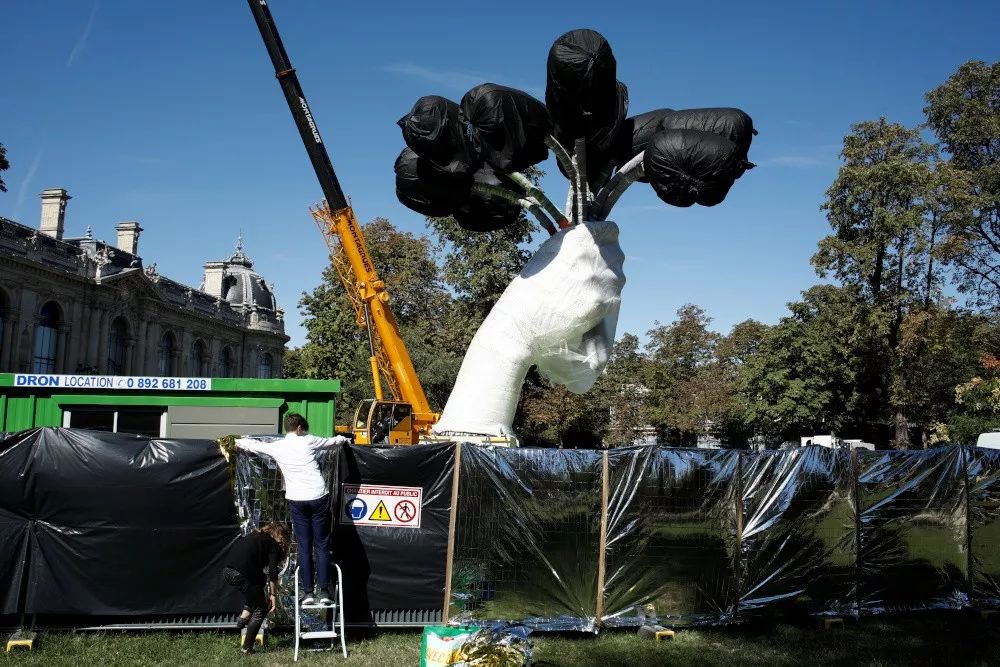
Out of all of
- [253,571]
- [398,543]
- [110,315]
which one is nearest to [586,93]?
[398,543]

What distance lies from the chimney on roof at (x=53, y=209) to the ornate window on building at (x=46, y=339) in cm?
910

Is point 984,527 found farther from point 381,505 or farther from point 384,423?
point 384,423

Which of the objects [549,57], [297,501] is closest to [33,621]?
[297,501]

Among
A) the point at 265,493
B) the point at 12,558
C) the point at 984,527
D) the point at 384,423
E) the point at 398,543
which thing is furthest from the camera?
the point at 384,423

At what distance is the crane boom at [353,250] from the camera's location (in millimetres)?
16797

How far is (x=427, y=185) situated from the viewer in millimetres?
11750

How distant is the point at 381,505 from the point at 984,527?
7.02m

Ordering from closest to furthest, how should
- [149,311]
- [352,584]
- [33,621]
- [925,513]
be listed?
[33,621] → [352,584] → [925,513] → [149,311]

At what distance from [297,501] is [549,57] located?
5965mm

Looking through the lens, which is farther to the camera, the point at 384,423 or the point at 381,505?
the point at 384,423

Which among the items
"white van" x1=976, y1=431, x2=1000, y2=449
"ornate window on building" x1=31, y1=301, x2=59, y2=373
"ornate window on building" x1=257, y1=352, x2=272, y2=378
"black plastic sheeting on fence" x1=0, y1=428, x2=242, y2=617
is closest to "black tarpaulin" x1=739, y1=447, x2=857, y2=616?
"black plastic sheeting on fence" x1=0, y1=428, x2=242, y2=617

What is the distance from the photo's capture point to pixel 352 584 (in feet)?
25.5

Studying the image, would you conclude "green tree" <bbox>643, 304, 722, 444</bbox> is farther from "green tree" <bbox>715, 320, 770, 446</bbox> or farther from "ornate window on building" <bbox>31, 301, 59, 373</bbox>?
"ornate window on building" <bbox>31, 301, 59, 373</bbox>

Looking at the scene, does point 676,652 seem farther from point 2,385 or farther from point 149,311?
point 149,311
